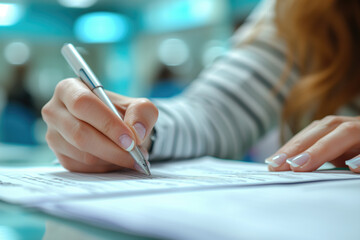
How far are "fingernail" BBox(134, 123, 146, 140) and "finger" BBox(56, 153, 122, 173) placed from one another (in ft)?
0.19

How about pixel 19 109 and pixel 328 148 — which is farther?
pixel 19 109

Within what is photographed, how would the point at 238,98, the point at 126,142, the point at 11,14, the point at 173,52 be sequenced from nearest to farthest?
the point at 126,142 < the point at 238,98 < the point at 173,52 < the point at 11,14

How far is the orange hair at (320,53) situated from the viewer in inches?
28.8

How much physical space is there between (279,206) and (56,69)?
5.22 meters

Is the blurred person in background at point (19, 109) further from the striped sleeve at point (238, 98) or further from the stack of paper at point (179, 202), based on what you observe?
the stack of paper at point (179, 202)

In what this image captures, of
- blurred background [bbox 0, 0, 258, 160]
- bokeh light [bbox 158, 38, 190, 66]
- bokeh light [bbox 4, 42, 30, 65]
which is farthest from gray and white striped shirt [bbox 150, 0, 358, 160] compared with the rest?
bokeh light [bbox 4, 42, 30, 65]

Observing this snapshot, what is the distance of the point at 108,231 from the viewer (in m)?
0.20

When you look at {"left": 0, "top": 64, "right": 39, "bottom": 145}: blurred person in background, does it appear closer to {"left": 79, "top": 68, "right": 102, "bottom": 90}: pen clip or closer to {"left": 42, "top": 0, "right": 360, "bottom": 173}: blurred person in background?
{"left": 42, "top": 0, "right": 360, "bottom": 173}: blurred person in background

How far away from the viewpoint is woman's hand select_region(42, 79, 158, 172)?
1.17 ft

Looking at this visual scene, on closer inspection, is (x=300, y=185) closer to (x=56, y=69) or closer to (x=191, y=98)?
(x=191, y=98)

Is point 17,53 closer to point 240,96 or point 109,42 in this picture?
point 109,42

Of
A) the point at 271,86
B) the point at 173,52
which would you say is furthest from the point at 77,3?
the point at 271,86

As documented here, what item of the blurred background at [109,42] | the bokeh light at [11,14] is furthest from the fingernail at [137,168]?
the bokeh light at [11,14]

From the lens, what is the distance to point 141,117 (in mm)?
379
